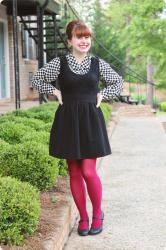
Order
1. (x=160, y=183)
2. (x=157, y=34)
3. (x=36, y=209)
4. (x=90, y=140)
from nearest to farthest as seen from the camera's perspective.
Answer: (x=36, y=209) < (x=90, y=140) < (x=160, y=183) < (x=157, y=34)

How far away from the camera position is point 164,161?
815cm

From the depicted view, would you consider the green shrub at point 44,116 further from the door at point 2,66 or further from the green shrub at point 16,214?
the door at point 2,66

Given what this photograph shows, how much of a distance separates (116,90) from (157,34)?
18.2 meters

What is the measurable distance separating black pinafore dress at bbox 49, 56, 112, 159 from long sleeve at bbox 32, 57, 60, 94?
0.05 meters

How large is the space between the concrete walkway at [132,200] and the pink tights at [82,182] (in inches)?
8.8

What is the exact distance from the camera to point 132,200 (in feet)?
18.0

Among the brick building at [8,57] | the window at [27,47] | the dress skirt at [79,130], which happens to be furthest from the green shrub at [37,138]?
the window at [27,47]

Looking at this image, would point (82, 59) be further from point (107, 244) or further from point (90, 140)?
point (107, 244)

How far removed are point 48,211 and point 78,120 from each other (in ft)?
2.69

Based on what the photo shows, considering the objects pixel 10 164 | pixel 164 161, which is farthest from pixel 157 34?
pixel 10 164

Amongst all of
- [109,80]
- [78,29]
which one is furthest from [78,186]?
[78,29]

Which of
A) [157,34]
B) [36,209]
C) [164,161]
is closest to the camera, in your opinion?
[36,209]

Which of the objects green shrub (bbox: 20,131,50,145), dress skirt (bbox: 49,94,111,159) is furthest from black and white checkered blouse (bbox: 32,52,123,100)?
green shrub (bbox: 20,131,50,145)

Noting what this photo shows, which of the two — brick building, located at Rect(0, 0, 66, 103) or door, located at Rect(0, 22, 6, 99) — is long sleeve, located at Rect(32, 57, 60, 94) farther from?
door, located at Rect(0, 22, 6, 99)
